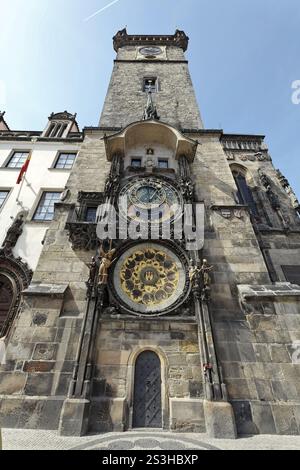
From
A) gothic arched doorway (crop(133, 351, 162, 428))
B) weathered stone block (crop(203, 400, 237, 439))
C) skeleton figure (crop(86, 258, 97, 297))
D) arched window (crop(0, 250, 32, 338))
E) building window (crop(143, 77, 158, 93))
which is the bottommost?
weathered stone block (crop(203, 400, 237, 439))

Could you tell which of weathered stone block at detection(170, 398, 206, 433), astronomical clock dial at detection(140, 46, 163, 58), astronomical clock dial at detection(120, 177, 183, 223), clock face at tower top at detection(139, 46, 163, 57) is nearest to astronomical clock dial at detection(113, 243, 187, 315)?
astronomical clock dial at detection(120, 177, 183, 223)

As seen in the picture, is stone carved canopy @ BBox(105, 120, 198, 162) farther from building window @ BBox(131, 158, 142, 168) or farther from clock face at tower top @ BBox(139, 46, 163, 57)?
clock face at tower top @ BBox(139, 46, 163, 57)

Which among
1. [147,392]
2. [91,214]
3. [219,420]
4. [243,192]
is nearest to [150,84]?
[243,192]

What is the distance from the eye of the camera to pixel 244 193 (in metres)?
13.7

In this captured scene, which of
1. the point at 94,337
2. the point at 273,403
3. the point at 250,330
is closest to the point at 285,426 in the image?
the point at 273,403

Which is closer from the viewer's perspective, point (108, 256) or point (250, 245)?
point (108, 256)

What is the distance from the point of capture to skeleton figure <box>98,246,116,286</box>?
738 cm

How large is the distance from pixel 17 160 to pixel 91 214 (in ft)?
26.6

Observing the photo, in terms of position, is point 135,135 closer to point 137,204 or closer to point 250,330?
point 137,204

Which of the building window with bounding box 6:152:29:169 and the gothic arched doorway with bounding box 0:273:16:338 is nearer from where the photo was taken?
the gothic arched doorway with bounding box 0:273:16:338

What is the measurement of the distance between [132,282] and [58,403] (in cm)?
366

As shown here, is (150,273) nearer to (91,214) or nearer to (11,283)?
(91,214)

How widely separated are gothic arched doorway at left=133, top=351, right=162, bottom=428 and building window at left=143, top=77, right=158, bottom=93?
18993 mm

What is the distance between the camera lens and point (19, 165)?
14.4m
